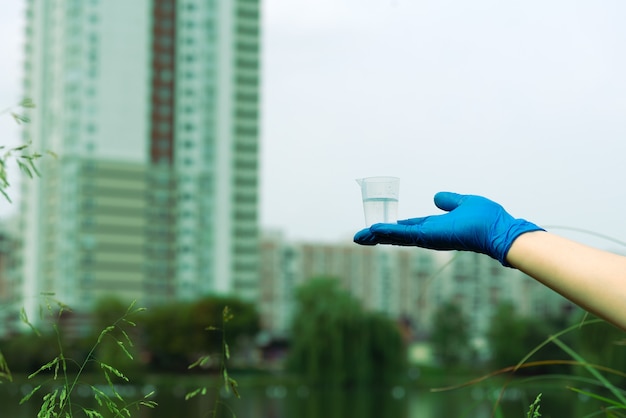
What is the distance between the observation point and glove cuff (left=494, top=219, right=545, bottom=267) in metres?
1.28

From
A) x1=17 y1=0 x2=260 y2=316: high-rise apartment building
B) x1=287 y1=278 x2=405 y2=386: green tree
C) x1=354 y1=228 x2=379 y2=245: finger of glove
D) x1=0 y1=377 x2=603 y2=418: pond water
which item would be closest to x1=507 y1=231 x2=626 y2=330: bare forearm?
x1=354 y1=228 x2=379 y2=245: finger of glove

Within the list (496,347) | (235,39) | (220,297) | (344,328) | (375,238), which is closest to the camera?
(375,238)

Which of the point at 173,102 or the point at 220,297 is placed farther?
the point at 173,102

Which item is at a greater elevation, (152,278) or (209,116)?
(209,116)

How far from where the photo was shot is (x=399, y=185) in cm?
177

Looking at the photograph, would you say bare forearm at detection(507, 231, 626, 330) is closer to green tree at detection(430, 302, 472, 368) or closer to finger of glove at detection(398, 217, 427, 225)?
finger of glove at detection(398, 217, 427, 225)

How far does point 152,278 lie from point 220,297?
31.7ft

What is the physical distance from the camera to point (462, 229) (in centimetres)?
145

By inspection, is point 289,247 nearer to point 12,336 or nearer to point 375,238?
point 12,336

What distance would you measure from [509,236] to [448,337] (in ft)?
212

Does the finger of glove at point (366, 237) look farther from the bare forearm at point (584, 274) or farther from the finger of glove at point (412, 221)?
the bare forearm at point (584, 274)

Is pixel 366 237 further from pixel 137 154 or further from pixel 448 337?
pixel 448 337

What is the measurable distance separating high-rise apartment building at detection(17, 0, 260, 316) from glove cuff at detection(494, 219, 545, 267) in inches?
2421

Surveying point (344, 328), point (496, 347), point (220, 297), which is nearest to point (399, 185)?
point (344, 328)
